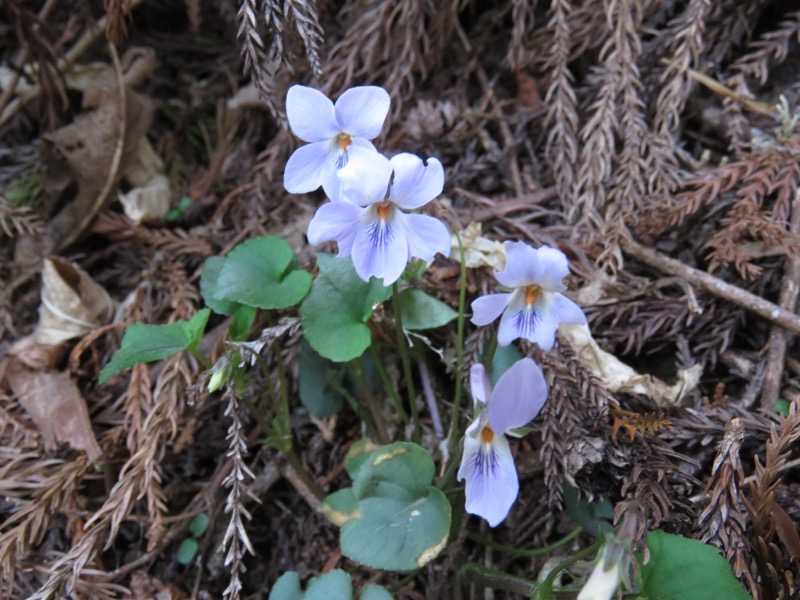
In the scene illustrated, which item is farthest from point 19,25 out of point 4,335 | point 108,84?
point 4,335

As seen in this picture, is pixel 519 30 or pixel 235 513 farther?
pixel 519 30

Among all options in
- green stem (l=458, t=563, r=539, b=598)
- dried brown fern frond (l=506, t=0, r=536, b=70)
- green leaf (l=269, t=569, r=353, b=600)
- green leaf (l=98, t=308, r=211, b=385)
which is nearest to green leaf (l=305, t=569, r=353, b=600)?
green leaf (l=269, t=569, r=353, b=600)

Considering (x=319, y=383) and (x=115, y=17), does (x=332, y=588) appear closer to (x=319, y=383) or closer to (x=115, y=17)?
(x=319, y=383)

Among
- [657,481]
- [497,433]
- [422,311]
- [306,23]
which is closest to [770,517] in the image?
[657,481]

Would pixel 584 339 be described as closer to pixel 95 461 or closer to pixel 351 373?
pixel 351 373

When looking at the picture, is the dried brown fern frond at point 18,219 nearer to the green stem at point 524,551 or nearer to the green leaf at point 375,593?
the green leaf at point 375,593

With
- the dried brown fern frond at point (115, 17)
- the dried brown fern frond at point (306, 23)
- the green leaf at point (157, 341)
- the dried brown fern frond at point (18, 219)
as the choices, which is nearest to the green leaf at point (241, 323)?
the green leaf at point (157, 341)
